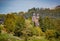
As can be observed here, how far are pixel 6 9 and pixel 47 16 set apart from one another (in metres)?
0.82

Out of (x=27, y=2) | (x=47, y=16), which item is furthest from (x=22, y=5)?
(x=47, y=16)

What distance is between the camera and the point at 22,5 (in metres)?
2.83

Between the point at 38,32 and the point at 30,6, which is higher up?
the point at 30,6

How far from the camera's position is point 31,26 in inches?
105

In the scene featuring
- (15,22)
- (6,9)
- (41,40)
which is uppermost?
(6,9)

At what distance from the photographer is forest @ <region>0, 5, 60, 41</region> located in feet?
8.65

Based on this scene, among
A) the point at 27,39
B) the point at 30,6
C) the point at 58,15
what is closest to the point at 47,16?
the point at 58,15

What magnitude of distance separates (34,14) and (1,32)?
0.73 m

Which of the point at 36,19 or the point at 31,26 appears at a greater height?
the point at 36,19

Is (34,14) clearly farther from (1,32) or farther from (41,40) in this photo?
(1,32)

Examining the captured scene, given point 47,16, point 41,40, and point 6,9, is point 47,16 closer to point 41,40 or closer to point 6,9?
point 41,40

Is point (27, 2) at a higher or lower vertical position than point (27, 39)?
higher

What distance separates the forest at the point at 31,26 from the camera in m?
2.64

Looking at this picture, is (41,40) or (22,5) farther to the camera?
(22,5)
